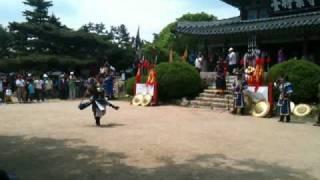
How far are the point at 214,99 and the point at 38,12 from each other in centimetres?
2733

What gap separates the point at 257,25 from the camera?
26.8 meters

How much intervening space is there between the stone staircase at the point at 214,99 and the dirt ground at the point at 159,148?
4.22 m

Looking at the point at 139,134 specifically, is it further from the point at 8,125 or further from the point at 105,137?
the point at 8,125

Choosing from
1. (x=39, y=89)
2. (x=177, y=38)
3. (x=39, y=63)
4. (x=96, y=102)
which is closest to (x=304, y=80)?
(x=96, y=102)

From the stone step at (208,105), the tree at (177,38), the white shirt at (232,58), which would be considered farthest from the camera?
the tree at (177,38)

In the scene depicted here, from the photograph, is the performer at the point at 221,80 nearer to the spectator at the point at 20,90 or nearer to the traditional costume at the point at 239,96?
the traditional costume at the point at 239,96

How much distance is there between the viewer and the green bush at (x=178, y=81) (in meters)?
24.7

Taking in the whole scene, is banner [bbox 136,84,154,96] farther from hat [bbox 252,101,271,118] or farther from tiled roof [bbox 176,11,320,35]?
hat [bbox 252,101,271,118]

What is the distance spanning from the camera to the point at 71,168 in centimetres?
953

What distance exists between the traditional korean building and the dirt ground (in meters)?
8.88

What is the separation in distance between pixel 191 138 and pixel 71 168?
450 cm

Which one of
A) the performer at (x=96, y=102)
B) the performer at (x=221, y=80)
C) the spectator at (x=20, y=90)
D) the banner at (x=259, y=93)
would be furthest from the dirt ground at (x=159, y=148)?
the spectator at (x=20, y=90)

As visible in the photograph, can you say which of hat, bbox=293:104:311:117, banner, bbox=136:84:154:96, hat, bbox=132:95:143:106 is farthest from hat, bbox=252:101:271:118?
hat, bbox=132:95:143:106

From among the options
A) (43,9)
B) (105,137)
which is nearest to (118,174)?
(105,137)
